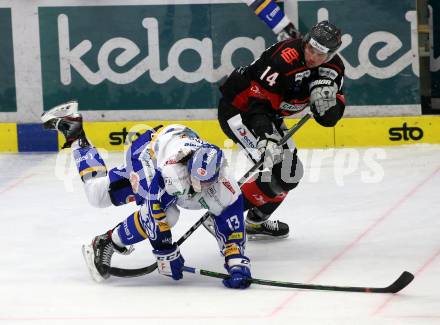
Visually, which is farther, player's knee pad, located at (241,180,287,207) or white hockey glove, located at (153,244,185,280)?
player's knee pad, located at (241,180,287,207)

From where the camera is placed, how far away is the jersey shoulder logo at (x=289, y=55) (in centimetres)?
600

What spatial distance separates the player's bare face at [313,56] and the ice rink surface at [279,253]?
0.96 meters

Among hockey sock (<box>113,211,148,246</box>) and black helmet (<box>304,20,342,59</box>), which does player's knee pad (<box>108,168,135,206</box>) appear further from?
black helmet (<box>304,20,342,59</box>)

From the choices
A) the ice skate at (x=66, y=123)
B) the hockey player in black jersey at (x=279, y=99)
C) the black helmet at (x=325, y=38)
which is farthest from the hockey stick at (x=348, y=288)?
the black helmet at (x=325, y=38)

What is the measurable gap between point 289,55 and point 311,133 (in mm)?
2919

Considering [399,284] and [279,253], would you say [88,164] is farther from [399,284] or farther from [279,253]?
[399,284]

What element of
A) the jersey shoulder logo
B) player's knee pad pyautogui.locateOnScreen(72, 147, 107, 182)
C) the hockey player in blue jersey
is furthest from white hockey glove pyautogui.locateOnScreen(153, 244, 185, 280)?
the jersey shoulder logo

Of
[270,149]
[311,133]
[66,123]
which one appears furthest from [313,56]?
[311,133]

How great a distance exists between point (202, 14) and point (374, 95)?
4.61ft

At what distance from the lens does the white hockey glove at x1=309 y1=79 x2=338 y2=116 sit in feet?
19.4

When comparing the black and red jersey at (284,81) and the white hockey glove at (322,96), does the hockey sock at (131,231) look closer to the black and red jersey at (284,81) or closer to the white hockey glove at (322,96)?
the black and red jersey at (284,81)

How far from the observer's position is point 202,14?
892 cm

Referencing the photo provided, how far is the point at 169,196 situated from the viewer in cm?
537

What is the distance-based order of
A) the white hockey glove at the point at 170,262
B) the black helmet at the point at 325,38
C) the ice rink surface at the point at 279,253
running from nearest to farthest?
the ice rink surface at the point at 279,253
the white hockey glove at the point at 170,262
the black helmet at the point at 325,38
